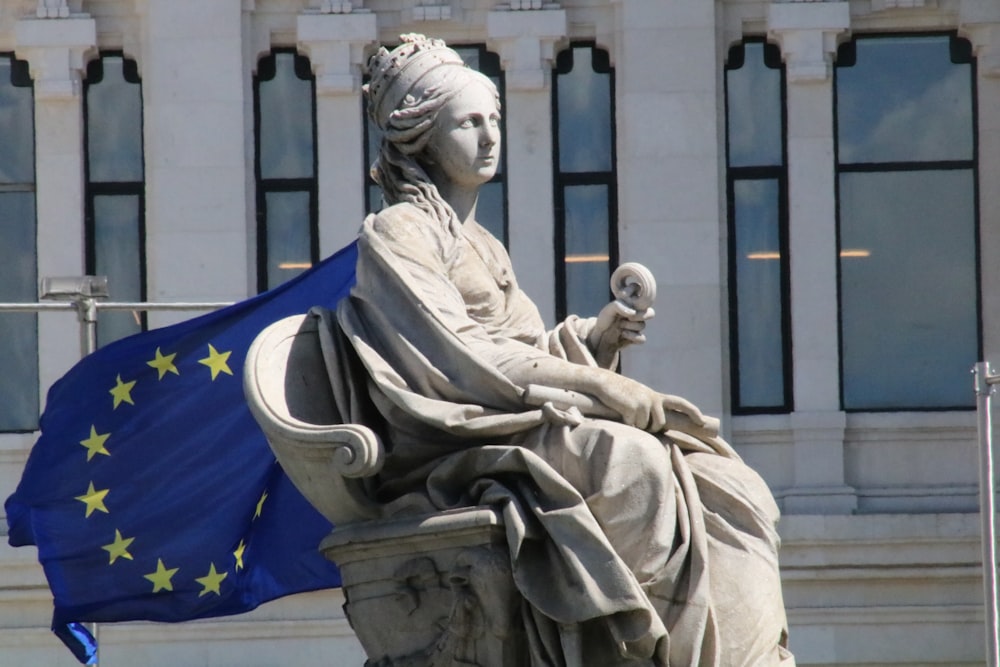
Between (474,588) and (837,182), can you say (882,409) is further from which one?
(474,588)

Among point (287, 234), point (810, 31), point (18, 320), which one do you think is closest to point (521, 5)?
point (810, 31)

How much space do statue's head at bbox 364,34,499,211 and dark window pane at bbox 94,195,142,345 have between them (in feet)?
62.7

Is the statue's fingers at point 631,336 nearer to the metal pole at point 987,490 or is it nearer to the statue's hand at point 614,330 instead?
the statue's hand at point 614,330

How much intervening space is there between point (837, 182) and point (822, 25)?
4.69 ft

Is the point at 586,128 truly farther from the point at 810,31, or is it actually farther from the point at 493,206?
the point at 810,31

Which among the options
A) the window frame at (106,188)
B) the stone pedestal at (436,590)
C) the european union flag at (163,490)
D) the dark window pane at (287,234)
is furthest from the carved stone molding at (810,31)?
the stone pedestal at (436,590)

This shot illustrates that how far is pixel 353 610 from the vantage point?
13.6 meters

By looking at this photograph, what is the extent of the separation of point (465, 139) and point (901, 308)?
763 inches

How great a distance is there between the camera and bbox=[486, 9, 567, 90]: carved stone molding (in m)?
33.0

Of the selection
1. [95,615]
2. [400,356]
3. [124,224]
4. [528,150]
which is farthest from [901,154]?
[400,356]

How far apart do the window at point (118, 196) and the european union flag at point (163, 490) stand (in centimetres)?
938

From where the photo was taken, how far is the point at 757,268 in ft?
109

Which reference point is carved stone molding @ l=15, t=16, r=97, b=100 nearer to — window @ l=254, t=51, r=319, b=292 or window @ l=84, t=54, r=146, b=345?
window @ l=84, t=54, r=146, b=345

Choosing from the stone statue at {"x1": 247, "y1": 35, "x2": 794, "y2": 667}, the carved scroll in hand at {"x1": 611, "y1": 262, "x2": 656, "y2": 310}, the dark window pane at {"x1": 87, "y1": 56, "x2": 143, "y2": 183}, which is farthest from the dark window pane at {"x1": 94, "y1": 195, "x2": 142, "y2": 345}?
the stone statue at {"x1": 247, "y1": 35, "x2": 794, "y2": 667}
